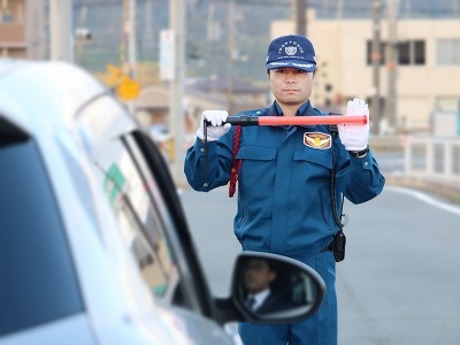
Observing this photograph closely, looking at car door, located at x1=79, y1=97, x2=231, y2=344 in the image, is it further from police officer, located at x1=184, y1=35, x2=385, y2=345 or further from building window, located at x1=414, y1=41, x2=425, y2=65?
building window, located at x1=414, y1=41, x2=425, y2=65

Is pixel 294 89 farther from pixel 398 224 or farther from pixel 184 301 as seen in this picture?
pixel 398 224

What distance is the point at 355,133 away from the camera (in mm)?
5430

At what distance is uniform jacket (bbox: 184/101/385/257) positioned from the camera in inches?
222

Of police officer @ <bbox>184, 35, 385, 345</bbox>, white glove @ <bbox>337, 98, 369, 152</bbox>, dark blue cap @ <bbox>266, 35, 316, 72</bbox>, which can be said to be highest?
dark blue cap @ <bbox>266, 35, 316, 72</bbox>

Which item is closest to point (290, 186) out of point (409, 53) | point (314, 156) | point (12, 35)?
point (314, 156)

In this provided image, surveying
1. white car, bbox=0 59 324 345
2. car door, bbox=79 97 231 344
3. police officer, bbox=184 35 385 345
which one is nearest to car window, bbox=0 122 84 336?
white car, bbox=0 59 324 345

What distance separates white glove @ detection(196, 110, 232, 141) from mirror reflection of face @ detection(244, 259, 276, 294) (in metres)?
1.90

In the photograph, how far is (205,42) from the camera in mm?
147250

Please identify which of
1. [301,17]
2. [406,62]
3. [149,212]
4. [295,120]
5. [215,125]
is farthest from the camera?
[406,62]

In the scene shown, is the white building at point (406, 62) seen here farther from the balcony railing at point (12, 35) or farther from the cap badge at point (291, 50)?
the cap badge at point (291, 50)

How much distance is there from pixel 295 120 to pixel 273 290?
1.65 metres

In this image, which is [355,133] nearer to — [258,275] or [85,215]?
[258,275]

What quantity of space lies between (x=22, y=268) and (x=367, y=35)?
90.7 meters

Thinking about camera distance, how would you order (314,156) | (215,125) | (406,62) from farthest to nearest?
(406,62) → (314,156) → (215,125)
